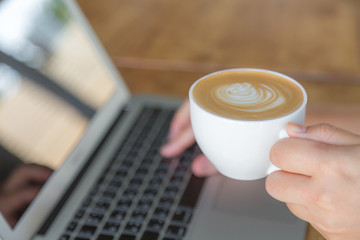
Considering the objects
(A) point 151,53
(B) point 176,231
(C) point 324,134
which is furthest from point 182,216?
(A) point 151,53

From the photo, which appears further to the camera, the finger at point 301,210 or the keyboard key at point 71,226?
the keyboard key at point 71,226

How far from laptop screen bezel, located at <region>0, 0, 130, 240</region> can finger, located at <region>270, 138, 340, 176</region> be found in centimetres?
36

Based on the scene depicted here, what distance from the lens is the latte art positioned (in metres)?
0.49

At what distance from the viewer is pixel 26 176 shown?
0.60 meters

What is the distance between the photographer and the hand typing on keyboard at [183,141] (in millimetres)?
673

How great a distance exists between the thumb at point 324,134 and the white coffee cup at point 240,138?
11mm

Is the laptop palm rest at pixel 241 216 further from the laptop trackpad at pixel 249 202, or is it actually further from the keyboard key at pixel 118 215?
the keyboard key at pixel 118 215

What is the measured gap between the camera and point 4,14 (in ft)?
2.08

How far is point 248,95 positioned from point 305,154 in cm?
11

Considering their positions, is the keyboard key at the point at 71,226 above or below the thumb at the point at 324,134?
below

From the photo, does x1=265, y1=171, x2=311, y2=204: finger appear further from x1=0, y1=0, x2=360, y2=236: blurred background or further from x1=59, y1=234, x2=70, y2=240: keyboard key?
x1=59, y1=234, x2=70, y2=240: keyboard key

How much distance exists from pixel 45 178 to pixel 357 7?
3.11ft

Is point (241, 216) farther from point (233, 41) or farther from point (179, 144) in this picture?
point (233, 41)

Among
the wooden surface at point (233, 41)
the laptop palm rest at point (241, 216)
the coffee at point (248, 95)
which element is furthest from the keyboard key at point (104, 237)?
the wooden surface at point (233, 41)
